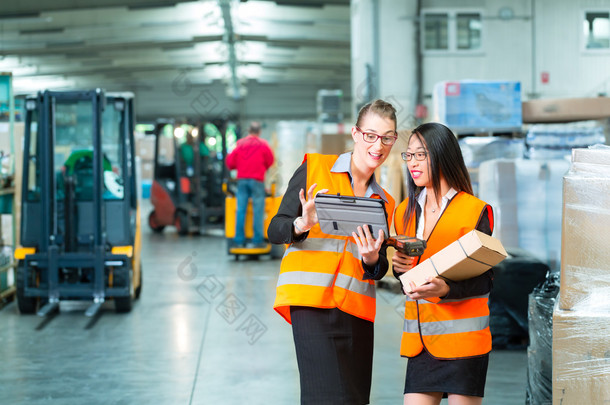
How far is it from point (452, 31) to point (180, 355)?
999 cm

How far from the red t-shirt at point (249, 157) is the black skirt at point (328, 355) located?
313 inches

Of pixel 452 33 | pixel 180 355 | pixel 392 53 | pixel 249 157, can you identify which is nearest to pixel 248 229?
pixel 249 157

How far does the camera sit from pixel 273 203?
36.5ft

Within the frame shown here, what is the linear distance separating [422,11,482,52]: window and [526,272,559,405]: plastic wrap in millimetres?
10823

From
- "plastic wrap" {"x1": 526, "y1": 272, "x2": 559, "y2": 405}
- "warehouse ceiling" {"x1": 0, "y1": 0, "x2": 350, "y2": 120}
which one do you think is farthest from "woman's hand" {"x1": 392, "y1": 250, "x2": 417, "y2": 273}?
"warehouse ceiling" {"x1": 0, "y1": 0, "x2": 350, "y2": 120}

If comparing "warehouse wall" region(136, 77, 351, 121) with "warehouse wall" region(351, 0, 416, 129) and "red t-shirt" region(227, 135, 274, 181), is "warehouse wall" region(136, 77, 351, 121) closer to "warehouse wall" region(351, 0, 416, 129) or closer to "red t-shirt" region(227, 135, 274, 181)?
"warehouse wall" region(351, 0, 416, 129)

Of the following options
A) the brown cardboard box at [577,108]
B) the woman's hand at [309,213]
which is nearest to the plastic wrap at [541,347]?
the woman's hand at [309,213]

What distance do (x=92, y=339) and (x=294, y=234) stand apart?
4.35 metres

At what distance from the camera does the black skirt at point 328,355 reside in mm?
2541

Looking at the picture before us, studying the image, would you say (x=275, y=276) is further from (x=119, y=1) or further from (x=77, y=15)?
(x=77, y=15)

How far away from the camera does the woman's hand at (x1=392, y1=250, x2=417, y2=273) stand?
2588 mm

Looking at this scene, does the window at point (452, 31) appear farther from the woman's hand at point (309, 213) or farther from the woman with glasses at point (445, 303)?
the woman's hand at point (309, 213)

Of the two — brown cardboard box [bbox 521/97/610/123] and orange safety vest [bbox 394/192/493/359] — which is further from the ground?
brown cardboard box [bbox 521/97/610/123]

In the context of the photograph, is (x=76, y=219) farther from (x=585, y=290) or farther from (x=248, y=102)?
(x=248, y=102)
